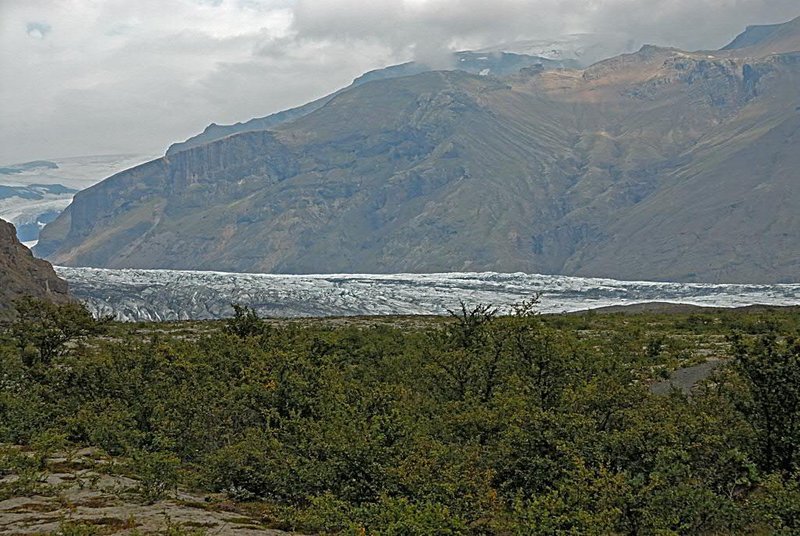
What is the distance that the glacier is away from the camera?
376 feet

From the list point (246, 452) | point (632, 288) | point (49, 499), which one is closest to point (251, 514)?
point (246, 452)

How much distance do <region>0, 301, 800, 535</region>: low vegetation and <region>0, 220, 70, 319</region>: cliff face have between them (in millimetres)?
63921

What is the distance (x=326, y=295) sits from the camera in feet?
401

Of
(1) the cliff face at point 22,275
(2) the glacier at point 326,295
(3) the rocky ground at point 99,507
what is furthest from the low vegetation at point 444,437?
(2) the glacier at point 326,295

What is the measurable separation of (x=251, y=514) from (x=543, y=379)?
1031cm

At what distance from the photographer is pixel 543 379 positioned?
22.0 m

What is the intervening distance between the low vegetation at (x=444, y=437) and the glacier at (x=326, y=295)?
85.0 meters

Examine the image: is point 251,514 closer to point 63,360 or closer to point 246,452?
point 246,452

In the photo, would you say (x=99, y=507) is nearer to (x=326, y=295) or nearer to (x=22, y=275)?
(x=22, y=275)

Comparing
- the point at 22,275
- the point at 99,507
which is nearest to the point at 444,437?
the point at 99,507

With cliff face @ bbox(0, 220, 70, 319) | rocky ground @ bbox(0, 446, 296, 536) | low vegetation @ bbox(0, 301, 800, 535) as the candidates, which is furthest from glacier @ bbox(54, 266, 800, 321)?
rocky ground @ bbox(0, 446, 296, 536)

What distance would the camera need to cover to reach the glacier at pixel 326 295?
11462 centimetres

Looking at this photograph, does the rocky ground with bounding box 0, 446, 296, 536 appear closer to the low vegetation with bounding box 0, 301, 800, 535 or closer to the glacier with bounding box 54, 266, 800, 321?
the low vegetation with bounding box 0, 301, 800, 535

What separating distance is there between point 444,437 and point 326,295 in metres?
104
